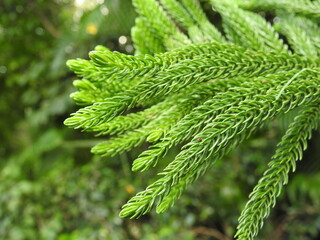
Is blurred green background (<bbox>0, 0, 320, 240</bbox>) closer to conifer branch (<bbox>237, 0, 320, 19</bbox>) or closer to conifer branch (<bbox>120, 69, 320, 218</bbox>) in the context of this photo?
conifer branch (<bbox>237, 0, 320, 19</bbox>)

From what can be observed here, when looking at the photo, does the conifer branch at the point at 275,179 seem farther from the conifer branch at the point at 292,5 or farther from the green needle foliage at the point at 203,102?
the conifer branch at the point at 292,5

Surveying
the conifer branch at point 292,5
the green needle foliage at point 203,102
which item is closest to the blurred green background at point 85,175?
the conifer branch at point 292,5

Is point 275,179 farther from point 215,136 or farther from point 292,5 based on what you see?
point 292,5

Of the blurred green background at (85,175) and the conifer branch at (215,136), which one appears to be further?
the blurred green background at (85,175)

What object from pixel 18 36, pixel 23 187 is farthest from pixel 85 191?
pixel 18 36

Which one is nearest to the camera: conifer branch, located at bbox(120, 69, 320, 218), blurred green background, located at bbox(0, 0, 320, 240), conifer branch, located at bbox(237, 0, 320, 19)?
conifer branch, located at bbox(120, 69, 320, 218)

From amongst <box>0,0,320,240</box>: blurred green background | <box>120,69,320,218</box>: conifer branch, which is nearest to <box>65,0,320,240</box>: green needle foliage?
<box>120,69,320,218</box>: conifer branch

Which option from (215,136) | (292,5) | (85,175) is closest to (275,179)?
(215,136)
